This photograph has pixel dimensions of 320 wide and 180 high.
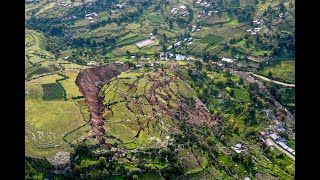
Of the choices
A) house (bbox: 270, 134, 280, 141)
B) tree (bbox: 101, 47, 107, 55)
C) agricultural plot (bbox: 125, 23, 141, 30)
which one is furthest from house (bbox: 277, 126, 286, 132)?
agricultural plot (bbox: 125, 23, 141, 30)

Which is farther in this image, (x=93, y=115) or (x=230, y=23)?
(x=230, y=23)

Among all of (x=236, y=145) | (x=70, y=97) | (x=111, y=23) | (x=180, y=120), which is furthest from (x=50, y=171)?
(x=111, y=23)

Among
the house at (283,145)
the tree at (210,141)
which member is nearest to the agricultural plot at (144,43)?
the tree at (210,141)

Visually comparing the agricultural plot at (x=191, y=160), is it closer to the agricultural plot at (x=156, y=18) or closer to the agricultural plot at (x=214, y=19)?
the agricultural plot at (x=214, y=19)

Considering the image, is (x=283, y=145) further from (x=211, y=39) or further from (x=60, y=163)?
(x=211, y=39)

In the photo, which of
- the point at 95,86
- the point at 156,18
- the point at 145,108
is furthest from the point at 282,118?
the point at 156,18

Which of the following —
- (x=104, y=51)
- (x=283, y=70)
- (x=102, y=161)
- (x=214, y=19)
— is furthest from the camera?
(x=214, y=19)
